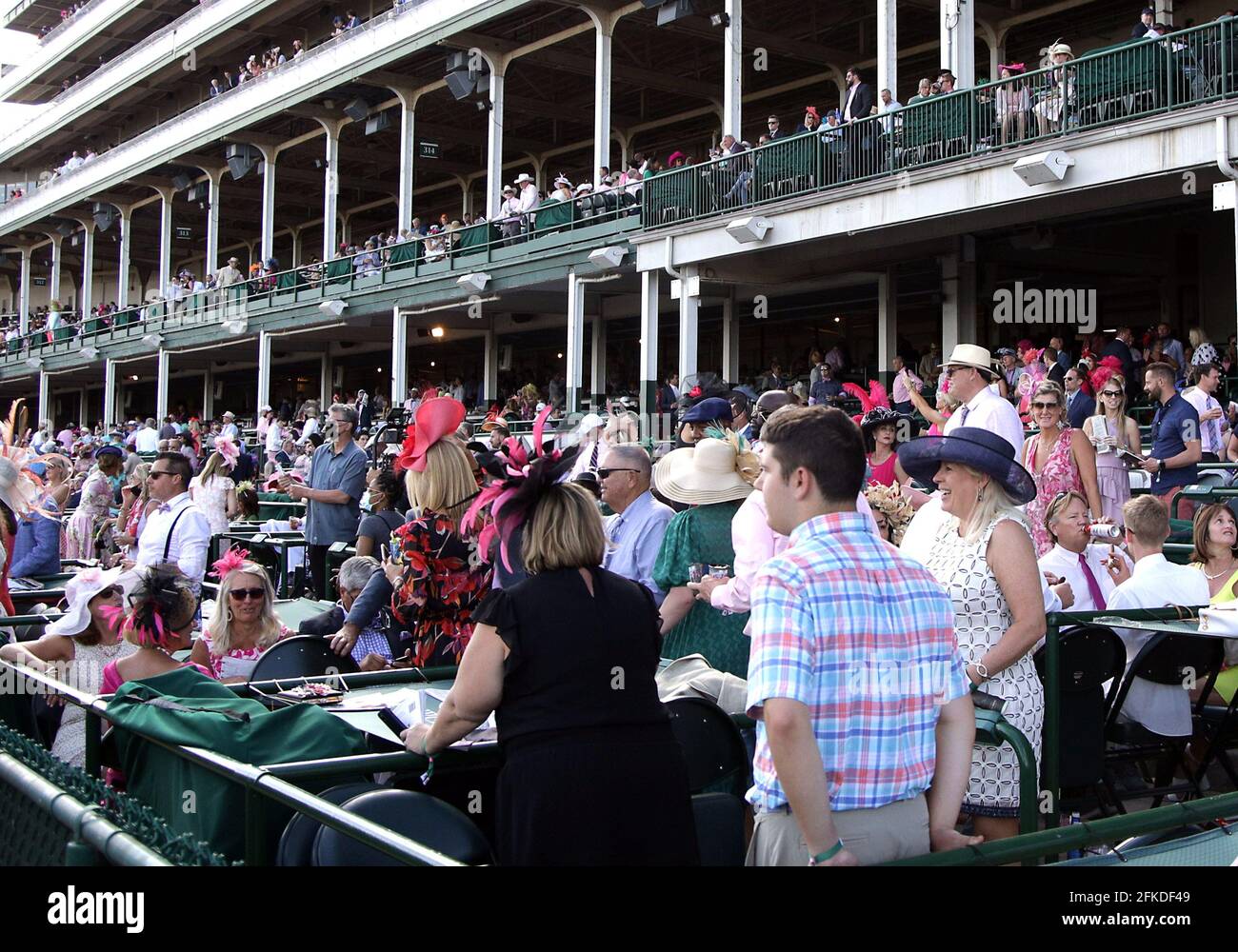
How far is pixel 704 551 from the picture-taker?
16.5ft

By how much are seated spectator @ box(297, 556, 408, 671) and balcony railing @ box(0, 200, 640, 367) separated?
1466cm

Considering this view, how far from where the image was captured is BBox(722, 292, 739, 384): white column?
2378 cm

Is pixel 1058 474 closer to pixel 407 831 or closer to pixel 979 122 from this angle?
pixel 407 831

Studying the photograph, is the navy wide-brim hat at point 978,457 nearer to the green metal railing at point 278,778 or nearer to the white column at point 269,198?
the green metal railing at point 278,778

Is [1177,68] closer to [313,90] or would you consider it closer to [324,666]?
[324,666]

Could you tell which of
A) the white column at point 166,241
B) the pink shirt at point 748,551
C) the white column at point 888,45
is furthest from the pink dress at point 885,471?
the white column at point 166,241

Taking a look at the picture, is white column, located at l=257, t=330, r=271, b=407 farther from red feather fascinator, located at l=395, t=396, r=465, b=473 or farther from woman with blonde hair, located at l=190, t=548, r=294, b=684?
red feather fascinator, located at l=395, t=396, r=465, b=473

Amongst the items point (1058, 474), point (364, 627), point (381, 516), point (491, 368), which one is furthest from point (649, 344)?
point (364, 627)

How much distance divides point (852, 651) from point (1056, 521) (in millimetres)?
3410

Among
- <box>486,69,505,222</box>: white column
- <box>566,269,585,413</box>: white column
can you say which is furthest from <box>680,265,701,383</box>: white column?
<box>486,69,505,222</box>: white column

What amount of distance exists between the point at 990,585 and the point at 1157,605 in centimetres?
237

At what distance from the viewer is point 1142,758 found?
18.2 ft

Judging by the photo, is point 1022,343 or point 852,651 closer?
point 852,651
